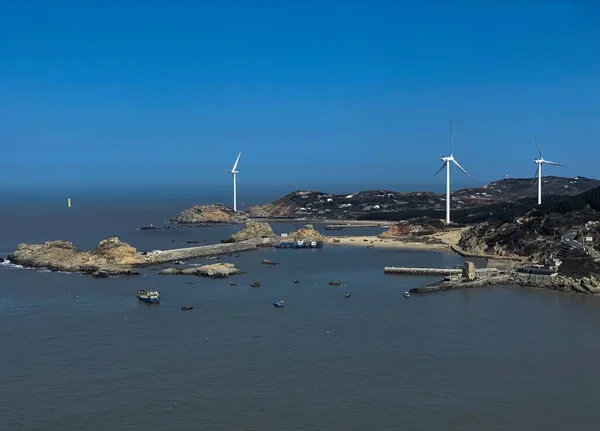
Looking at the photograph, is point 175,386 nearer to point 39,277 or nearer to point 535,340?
point 535,340

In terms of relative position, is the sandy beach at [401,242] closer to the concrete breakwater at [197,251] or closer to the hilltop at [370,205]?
the concrete breakwater at [197,251]

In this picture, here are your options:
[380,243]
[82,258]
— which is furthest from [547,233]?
[82,258]

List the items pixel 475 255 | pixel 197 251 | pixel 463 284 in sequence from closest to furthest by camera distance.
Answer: pixel 463 284, pixel 475 255, pixel 197 251

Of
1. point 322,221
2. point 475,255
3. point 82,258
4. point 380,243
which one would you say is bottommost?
point 475,255

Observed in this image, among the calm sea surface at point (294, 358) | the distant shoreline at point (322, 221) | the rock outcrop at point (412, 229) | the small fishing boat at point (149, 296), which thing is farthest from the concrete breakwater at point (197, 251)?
the distant shoreline at point (322, 221)

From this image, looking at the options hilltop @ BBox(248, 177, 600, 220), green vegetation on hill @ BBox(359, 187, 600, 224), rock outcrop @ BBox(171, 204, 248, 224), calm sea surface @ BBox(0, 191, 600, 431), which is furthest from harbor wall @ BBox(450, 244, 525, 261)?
rock outcrop @ BBox(171, 204, 248, 224)

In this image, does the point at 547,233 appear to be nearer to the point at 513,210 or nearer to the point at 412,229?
the point at 513,210
